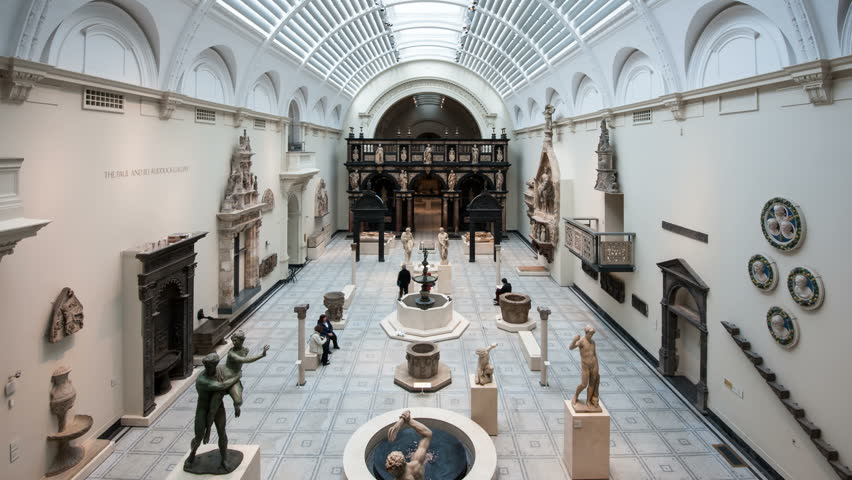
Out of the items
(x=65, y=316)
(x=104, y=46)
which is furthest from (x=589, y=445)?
(x=104, y=46)

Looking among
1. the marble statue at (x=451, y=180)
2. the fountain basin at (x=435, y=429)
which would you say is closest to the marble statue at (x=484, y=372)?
the fountain basin at (x=435, y=429)

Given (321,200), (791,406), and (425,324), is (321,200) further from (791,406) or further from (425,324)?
(791,406)

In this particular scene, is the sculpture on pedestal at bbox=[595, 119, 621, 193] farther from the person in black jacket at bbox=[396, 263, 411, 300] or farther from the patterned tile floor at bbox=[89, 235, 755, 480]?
the person in black jacket at bbox=[396, 263, 411, 300]

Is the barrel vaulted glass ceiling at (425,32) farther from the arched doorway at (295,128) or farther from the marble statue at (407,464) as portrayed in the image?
the marble statue at (407,464)

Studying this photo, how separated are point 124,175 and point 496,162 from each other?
23468mm

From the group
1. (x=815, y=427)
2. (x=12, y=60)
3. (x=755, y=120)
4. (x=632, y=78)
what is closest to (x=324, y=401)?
(x=12, y=60)

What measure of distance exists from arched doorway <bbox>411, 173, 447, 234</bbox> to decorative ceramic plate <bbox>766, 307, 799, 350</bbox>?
23.5m

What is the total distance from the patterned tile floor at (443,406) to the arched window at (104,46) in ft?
20.7

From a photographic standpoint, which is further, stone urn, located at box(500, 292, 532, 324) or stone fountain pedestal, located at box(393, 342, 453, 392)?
stone urn, located at box(500, 292, 532, 324)

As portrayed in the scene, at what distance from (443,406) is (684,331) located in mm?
5613

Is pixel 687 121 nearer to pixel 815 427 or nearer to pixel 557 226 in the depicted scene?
pixel 815 427

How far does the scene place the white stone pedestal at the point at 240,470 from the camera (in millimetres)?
5934

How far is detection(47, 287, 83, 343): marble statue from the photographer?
281 inches

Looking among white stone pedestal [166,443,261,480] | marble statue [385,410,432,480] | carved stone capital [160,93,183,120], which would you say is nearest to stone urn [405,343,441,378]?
marble statue [385,410,432,480]
